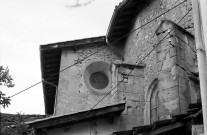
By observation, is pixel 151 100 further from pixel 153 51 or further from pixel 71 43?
pixel 71 43

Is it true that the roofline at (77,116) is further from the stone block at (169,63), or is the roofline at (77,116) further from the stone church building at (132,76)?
the stone block at (169,63)

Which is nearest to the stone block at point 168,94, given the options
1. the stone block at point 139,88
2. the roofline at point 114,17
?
the stone block at point 139,88

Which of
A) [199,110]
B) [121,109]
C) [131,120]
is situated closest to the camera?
[199,110]

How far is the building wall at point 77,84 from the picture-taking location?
13.8m

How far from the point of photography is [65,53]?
47.6 feet

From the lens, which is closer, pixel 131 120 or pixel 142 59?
pixel 131 120

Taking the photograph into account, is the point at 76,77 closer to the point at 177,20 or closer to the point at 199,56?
the point at 177,20

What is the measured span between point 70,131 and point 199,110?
3.56 metres

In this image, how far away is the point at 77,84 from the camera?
14.1 m

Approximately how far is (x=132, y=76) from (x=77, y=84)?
366cm

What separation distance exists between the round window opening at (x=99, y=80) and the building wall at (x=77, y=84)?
1.36 feet

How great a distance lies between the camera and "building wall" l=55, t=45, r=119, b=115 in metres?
13.8

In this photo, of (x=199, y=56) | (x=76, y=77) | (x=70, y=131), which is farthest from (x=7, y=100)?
(x=76, y=77)

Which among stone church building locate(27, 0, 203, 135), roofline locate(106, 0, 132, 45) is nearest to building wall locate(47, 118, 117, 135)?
stone church building locate(27, 0, 203, 135)
